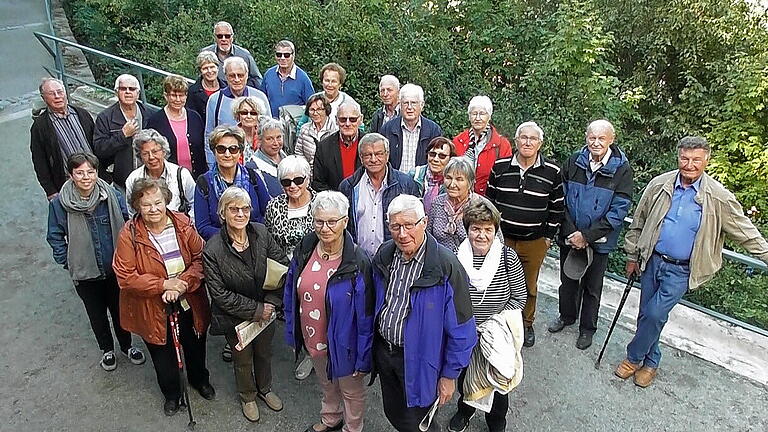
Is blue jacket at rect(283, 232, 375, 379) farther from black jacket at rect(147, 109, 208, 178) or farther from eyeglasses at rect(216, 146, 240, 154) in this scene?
black jacket at rect(147, 109, 208, 178)

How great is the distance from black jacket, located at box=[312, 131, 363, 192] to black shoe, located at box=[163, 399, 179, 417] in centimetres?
168

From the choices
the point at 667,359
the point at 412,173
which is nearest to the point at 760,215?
the point at 667,359

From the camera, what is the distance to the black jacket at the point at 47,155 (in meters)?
4.68

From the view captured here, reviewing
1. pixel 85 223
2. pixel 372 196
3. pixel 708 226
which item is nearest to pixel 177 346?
pixel 85 223

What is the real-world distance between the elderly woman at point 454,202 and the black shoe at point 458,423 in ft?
3.42

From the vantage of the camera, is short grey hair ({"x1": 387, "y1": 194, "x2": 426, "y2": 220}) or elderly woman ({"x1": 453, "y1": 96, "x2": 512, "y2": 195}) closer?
short grey hair ({"x1": 387, "y1": 194, "x2": 426, "y2": 220})

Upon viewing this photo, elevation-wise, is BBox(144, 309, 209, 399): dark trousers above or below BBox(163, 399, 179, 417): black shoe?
above

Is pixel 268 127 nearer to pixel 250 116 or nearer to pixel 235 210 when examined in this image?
pixel 250 116

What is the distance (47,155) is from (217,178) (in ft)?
5.89

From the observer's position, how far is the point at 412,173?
14.0 ft

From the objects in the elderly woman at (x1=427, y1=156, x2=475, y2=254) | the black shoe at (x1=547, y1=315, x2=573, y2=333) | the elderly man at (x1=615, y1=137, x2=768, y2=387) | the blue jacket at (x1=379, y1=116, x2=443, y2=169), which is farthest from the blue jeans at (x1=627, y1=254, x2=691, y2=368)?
the blue jacket at (x1=379, y1=116, x2=443, y2=169)

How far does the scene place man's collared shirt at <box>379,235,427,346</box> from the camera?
9.73ft

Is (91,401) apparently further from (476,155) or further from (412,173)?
(476,155)

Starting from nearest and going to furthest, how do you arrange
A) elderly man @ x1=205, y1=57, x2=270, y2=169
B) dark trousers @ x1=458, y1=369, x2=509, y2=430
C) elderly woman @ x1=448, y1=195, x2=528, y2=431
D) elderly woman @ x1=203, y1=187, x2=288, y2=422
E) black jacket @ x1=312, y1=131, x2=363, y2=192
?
1. elderly woman @ x1=448, y1=195, x2=528, y2=431
2. elderly woman @ x1=203, y1=187, x2=288, y2=422
3. dark trousers @ x1=458, y1=369, x2=509, y2=430
4. black jacket @ x1=312, y1=131, x2=363, y2=192
5. elderly man @ x1=205, y1=57, x2=270, y2=169
